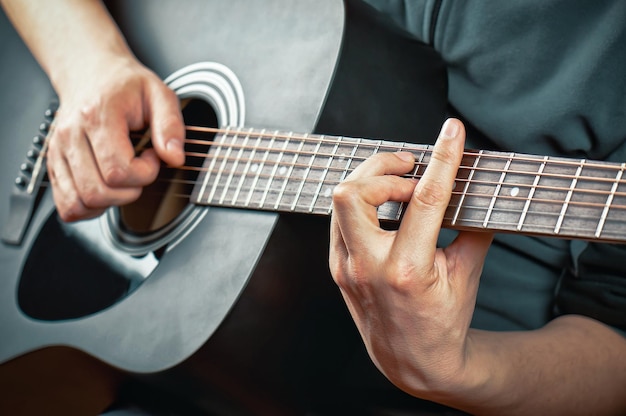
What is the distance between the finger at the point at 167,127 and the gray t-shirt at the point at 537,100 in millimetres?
382

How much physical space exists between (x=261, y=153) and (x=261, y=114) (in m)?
0.07

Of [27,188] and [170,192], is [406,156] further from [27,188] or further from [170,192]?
[27,188]

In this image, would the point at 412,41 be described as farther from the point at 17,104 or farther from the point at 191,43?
the point at 17,104

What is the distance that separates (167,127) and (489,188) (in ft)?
1.57

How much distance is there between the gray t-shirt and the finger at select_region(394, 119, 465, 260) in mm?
339

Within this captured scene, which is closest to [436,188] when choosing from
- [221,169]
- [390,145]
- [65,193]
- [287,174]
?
[390,145]

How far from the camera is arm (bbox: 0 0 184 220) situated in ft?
3.15

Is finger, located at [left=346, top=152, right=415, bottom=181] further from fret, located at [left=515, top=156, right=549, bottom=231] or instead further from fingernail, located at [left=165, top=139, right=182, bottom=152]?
fingernail, located at [left=165, top=139, right=182, bottom=152]

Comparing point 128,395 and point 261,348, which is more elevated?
point 261,348

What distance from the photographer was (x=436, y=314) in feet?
2.30

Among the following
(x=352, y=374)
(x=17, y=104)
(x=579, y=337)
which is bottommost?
(x=352, y=374)

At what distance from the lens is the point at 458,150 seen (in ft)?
2.17

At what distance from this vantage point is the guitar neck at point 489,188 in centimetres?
64

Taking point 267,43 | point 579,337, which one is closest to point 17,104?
point 267,43
